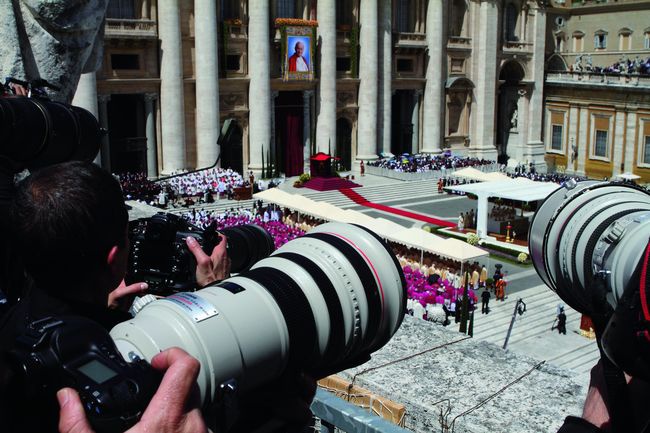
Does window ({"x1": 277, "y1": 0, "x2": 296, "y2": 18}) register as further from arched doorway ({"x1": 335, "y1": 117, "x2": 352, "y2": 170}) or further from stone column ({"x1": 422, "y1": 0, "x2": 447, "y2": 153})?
stone column ({"x1": 422, "y1": 0, "x2": 447, "y2": 153})

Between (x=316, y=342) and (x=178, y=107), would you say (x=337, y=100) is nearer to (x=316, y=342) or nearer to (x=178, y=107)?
(x=178, y=107)

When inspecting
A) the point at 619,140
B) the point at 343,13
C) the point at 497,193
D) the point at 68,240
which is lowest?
the point at 497,193

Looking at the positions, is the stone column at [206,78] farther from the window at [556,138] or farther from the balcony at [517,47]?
the window at [556,138]

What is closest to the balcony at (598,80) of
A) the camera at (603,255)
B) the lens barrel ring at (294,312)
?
the camera at (603,255)

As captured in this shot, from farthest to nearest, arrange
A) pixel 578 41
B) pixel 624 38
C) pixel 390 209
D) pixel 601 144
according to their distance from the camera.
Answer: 1. pixel 578 41
2. pixel 624 38
3. pixel 601 144
4. pixel 390 209

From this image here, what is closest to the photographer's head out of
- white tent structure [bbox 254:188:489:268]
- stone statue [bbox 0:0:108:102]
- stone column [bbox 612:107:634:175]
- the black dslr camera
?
the black dslr camera

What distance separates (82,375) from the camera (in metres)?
2.37

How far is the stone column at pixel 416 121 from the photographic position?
2041 inches

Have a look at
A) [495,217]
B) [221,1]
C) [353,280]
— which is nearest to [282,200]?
[495,217]

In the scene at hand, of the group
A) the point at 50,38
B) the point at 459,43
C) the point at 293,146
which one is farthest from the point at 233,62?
the point at 50,38

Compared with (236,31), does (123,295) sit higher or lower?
lower

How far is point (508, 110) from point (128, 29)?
2976cm

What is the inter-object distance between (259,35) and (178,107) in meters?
6.19

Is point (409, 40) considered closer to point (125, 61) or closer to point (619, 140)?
point (619, 140)
